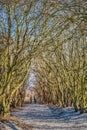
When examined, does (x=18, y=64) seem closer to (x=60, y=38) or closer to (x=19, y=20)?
(x=19, y=20)

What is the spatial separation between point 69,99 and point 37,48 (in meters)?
13.5

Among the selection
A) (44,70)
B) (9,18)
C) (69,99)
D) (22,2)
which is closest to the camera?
(22,2)

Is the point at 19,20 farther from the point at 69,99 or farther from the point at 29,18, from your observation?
the point at 69,99

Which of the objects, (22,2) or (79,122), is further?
(79,122)

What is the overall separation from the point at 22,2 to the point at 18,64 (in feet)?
20.5

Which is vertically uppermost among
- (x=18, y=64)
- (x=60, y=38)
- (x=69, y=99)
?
(x=60, y=38)

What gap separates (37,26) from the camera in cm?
2328

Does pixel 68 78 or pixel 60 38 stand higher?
pixel 60 38

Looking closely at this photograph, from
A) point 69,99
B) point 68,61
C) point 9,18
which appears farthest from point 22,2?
point 69,99

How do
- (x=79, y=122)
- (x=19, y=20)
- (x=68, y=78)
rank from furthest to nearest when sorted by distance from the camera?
1. (x=68, y=78)
2. (x=19, y=20)
3. (x=79, y=122)

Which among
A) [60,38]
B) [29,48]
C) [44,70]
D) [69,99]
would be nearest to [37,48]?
[29,48]

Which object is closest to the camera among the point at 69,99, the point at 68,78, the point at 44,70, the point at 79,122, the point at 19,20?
the point at 79,122

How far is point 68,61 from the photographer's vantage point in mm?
31906

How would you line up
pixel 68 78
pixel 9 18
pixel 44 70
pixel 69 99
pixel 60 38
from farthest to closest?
pixel 44 70 → pixel 69 99 → pixel 68 78 → pixel 60 38 → pixel 9 18
